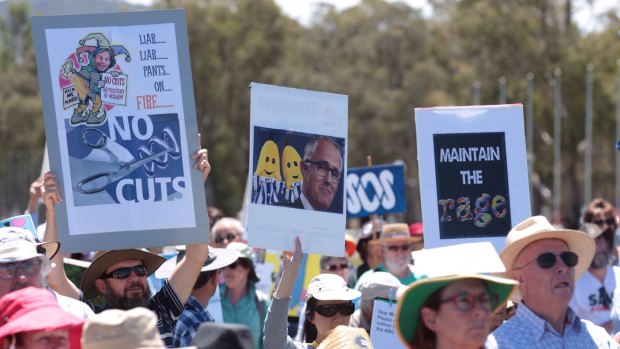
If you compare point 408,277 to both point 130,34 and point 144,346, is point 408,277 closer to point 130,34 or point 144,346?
point 130,34

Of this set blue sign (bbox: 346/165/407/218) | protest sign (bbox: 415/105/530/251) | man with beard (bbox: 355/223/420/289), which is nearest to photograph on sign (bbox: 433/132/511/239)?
protest sign (bbox: 415/105/530/251)

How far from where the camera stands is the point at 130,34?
6.47 metres

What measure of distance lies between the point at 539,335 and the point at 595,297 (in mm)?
4358

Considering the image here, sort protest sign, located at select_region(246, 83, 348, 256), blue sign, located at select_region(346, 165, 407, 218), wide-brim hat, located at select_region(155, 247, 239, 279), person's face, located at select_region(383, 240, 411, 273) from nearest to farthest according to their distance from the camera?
protest sign, located at select_region(246, 83, 348, 256) < wide-brim hat, located at select_region(155, 247, 239, 279) < person's face, located at select_region(383, 240, 411, 273) < blue sign, located at select_region(346, 165, 407, 218)

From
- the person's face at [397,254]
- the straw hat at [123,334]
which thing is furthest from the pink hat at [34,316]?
the person's face at [397,254]

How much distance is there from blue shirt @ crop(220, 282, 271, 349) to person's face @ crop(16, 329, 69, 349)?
4.07 meters

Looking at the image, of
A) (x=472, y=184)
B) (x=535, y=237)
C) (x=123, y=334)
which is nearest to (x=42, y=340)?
(x=123, y=334)

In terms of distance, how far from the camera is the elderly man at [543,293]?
5.26 metres

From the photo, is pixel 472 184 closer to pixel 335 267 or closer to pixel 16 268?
pixel 335 267

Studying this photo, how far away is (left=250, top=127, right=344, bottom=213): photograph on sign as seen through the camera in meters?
6.71

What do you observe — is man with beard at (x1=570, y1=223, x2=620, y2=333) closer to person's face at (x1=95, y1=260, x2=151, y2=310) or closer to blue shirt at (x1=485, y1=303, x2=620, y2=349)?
blue shirt at (x1=485, y1=303, x2=620, y2=349)

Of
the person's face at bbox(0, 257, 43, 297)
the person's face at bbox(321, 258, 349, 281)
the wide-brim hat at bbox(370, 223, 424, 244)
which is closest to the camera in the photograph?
the person's face at bbox(0, 257, 43, 297)

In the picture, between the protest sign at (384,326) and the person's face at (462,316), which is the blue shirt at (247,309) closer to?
the protest sign at (384,326)

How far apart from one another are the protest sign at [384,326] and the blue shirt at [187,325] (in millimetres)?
1275
